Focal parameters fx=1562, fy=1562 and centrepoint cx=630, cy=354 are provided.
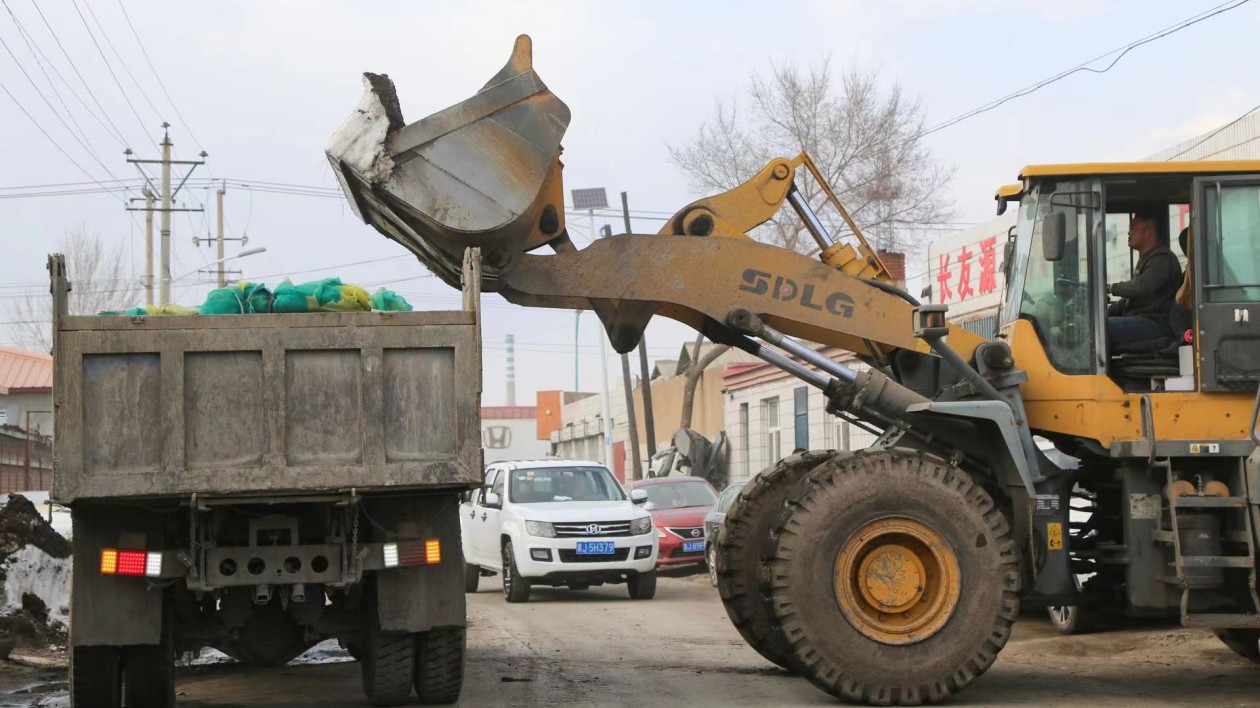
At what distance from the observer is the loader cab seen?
9.34m

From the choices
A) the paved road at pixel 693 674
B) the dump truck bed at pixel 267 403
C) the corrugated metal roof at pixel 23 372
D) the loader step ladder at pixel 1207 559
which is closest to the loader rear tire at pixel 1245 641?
the paved road at pixel 693 674

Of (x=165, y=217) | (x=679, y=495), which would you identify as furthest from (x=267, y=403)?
(x=165, y=217)

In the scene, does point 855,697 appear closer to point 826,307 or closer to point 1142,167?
→ point 826,307

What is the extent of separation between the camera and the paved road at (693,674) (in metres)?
9.45

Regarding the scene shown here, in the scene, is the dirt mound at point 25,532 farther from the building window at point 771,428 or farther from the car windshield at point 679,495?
the building window at point 771,428

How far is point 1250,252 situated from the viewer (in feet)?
30.9

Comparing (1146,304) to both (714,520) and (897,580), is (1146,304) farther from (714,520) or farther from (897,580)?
(714,520)

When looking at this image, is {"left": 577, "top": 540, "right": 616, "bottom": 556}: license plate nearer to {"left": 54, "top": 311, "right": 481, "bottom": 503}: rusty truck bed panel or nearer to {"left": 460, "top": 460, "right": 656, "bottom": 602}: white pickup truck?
{"left": 460, "top": 460, "right": 656, "bottom": 602}: white pickup truck

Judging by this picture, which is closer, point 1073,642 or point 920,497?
point 920,497

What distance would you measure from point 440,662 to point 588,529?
9.66 m

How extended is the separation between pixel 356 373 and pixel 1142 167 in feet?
16.3

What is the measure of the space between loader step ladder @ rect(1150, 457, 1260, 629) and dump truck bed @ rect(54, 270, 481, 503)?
160 inches

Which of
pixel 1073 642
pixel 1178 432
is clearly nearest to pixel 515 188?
pixel 1178 432

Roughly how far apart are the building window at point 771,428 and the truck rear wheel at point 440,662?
89.0 feet
